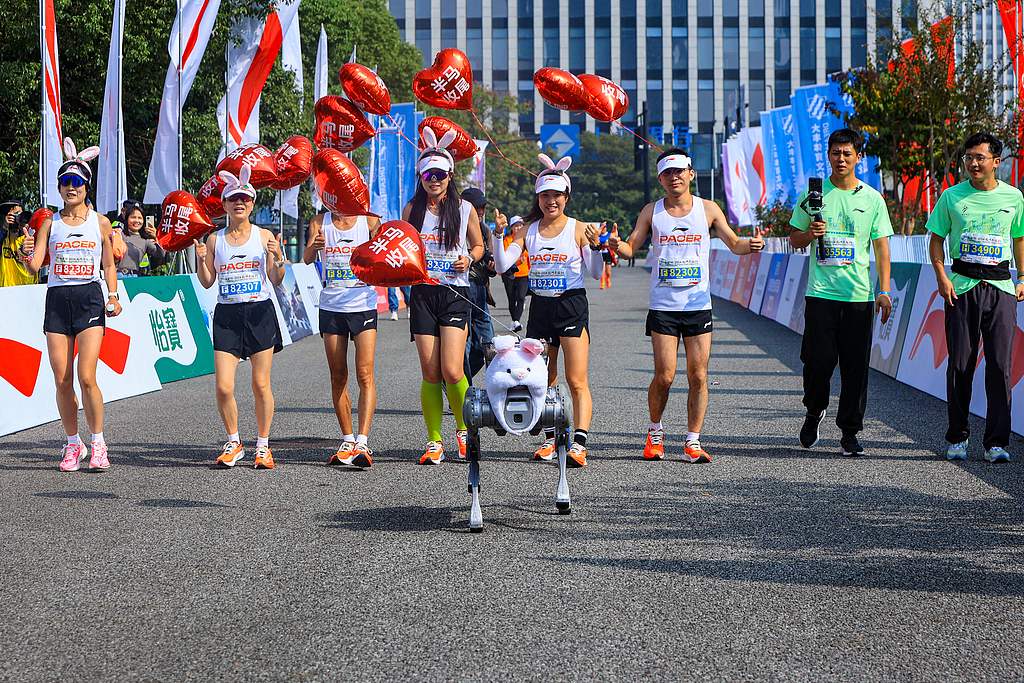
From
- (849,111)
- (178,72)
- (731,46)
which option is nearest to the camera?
(178,72)

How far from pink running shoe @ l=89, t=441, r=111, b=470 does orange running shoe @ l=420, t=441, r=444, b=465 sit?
216 cm

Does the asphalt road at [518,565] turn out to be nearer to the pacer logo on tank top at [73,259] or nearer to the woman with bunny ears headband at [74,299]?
the woman with bunny ears headband at [74,299]

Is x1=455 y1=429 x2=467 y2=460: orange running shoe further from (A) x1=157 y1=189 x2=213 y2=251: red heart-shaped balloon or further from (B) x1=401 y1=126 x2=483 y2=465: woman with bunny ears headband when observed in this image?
(A) x1=157 y1=189 x2=213 y2=251: red heart-shaped balloon

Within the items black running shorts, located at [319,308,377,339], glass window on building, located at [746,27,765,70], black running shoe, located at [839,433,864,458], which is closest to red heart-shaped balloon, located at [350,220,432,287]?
black running shorts, located at [319,308,377,339]

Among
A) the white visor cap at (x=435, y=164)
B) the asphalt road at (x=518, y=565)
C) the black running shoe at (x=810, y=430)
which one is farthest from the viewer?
the black running shoe at (x=810, y=430)

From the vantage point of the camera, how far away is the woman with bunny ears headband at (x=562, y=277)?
7336 mm

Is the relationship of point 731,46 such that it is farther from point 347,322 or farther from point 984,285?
point 347,322

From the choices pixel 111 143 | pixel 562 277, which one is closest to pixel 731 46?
pixel 111 143

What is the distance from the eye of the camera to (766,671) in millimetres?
3662

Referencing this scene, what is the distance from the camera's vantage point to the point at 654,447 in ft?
24.9

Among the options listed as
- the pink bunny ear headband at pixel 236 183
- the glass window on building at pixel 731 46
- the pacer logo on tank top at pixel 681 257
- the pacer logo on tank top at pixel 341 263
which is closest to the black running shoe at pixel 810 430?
the pacer logo on tank top at pixel 681 257

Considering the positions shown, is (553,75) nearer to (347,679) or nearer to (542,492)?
(542,492)

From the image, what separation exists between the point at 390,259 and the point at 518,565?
7.51 ft

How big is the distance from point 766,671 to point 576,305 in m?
4.11
